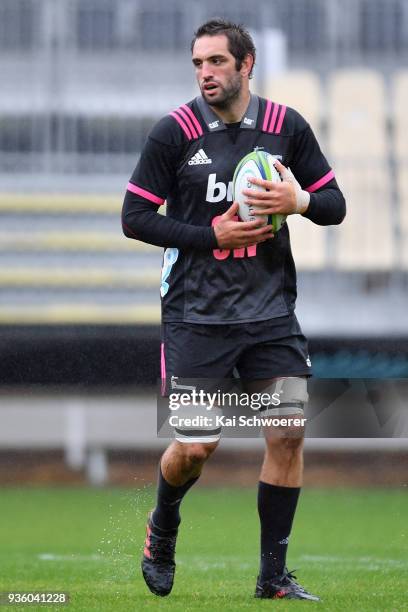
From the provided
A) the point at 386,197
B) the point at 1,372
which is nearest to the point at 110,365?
the point at 1,372

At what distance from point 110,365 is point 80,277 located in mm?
1468

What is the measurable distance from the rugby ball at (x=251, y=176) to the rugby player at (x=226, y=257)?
35 mm

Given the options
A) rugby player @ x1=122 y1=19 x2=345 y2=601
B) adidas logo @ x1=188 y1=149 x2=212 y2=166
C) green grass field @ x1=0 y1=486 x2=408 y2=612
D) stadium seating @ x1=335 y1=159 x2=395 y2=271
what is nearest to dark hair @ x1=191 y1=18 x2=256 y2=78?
rugby player @ x1=122 y1=19 x2=345 y2=601

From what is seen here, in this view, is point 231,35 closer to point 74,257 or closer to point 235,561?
point 235,561

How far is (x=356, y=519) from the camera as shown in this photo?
10.6 m

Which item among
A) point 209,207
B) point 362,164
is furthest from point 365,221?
point 209,207

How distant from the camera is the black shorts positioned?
4.75 metres

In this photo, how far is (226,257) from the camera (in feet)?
15.7

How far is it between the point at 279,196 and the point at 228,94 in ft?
1.34

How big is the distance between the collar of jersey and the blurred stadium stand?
9.85 m

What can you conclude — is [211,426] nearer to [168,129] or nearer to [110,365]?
[168,129]

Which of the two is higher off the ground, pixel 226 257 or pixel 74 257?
pixel 226 257

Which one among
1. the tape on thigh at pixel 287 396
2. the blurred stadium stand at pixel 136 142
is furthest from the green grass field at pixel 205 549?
the blurred stadium stand at pixel 136 142

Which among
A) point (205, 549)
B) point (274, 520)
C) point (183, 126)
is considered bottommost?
point (205, 549)
